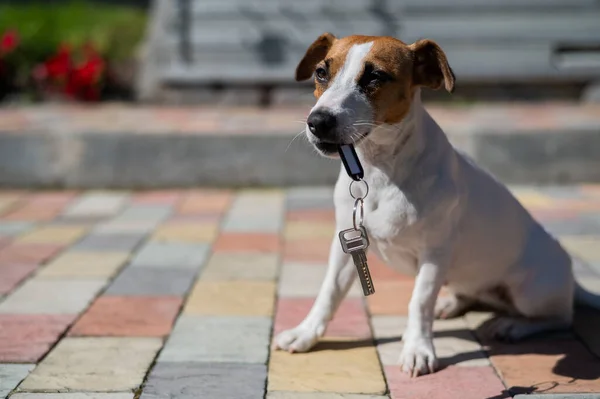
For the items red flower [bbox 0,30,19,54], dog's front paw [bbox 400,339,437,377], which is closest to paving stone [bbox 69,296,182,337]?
dog's front paw [bbox 400,339,437,377]

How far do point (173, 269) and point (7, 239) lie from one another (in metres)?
1.17

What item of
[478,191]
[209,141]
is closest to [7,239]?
[209,141]

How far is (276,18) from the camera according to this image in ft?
25.5

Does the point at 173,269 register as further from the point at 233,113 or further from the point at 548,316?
the point at 233,113

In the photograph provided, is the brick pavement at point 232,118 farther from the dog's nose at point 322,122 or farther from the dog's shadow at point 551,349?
the dog's nose at point 322,122

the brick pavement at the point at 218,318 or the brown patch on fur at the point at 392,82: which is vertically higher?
the brown patch on fur at the point at 392,82

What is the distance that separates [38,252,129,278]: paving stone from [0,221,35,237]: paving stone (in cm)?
62

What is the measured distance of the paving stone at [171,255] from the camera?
13.1 feet

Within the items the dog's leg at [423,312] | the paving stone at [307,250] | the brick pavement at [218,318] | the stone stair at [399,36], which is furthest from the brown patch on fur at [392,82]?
the stone stair at [399,36]

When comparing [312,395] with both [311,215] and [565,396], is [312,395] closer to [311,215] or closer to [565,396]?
[565,396]

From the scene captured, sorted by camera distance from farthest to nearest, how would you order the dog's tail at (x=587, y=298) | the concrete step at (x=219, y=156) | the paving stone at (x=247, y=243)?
the concrete step at (x=219, y=156), the paving stone at (x=247, y=243), the dog's tail at (x=587, y=298)

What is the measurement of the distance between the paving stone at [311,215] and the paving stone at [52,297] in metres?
1.51

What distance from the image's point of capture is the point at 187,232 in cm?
461

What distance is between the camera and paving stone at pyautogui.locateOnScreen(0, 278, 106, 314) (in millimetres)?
3332
